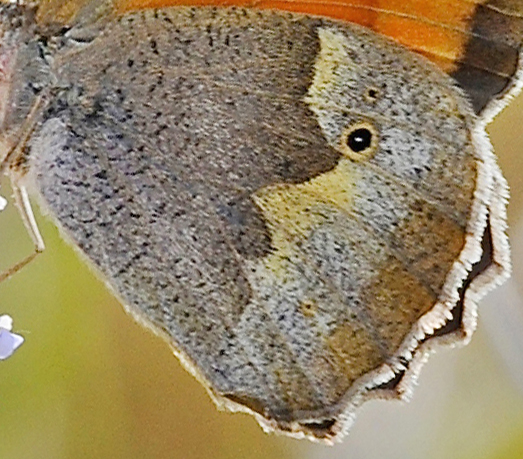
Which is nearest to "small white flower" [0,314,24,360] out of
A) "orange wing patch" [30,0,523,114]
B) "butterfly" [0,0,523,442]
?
"butterfly" [0,0,523,442]

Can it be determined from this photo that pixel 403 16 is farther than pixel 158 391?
No

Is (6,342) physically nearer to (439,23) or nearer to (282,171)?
(282,171)

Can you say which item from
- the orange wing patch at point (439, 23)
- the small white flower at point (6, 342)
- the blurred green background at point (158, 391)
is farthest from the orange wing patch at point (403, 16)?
the blurred green background at point (158, 391)

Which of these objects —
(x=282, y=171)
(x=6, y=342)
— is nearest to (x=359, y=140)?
(x=282, y=171)

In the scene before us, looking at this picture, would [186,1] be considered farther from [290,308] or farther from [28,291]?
[28,291]

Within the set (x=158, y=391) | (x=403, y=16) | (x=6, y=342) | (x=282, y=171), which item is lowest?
(x=158, y=391)

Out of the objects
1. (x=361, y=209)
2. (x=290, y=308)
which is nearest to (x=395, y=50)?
(x=361, y=209)

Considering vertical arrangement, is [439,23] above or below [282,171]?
above
